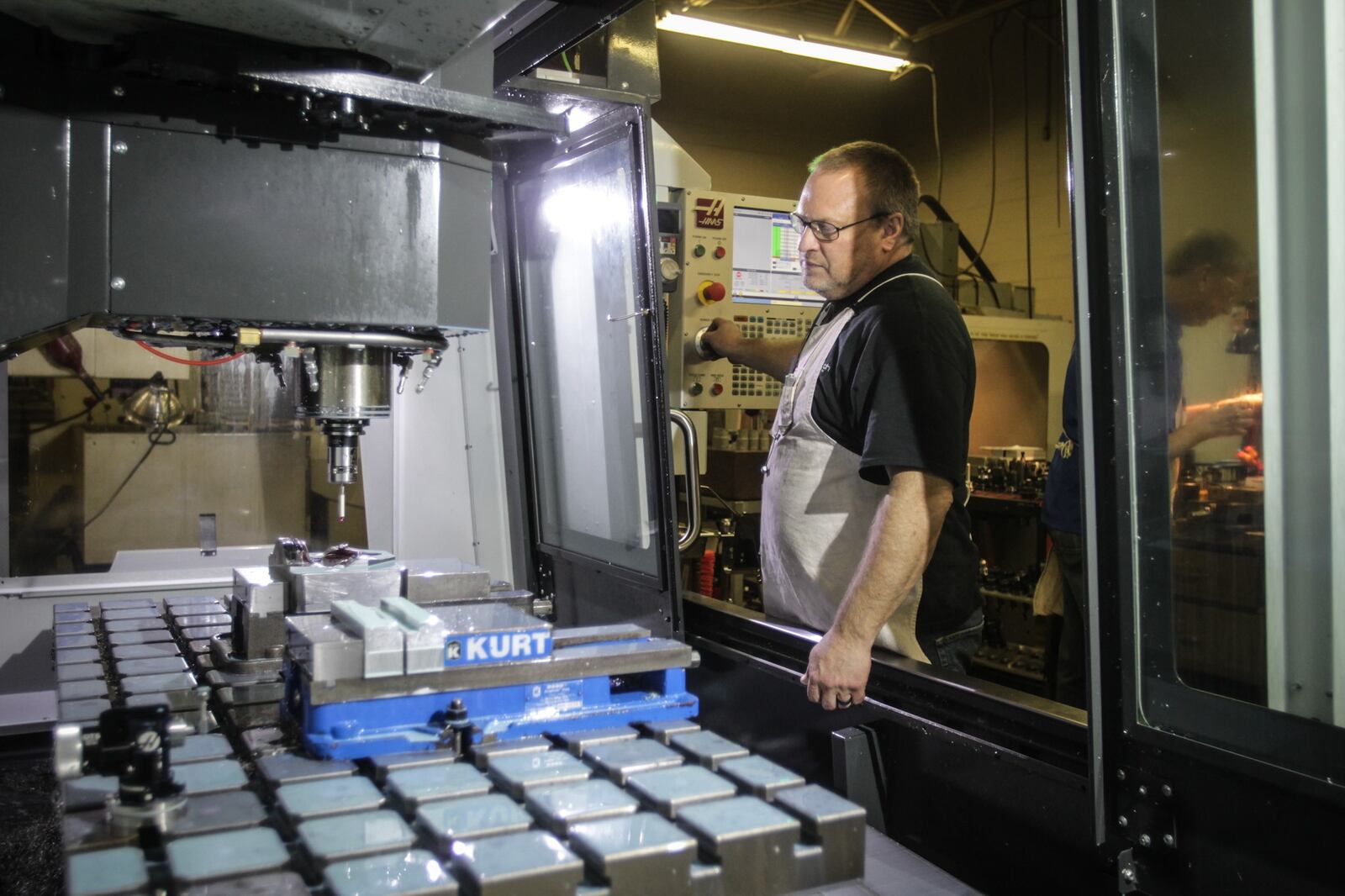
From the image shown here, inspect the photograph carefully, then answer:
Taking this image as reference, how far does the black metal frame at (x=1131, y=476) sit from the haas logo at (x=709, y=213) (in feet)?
5.59

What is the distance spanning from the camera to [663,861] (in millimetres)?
822

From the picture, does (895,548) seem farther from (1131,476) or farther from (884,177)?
(884,177)

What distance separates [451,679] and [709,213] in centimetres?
188

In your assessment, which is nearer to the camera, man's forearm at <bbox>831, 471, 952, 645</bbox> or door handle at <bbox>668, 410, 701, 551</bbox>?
man's forearm at <bbox>831, 471, 952, 645</bbox>

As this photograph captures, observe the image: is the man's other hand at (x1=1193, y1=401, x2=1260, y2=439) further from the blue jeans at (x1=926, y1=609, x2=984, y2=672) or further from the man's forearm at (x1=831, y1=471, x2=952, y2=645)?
the blue jeans at (x1=926, y1=609, x2=984, y2=672)

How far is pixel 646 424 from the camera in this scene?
201cm

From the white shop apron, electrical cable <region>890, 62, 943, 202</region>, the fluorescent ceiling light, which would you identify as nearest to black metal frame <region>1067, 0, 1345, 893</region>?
the white shop apron

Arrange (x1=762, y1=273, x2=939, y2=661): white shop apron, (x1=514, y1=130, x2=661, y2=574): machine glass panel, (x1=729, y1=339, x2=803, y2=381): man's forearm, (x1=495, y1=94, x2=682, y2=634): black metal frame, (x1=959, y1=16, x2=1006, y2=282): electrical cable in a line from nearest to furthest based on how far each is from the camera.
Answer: (x1=762, y1=273, x2=939, y2=661): white shop apron
(x1=495, y1=94, x2=682, y2=634): black metal frame
(x1=514, y1=130, x2=661, y2=574): machine glass panel
(x1=729, y1=339, x2=803, y2=381): man's forearm
(x1=959, y1=16, x2=1006, y2=282): electrical cable

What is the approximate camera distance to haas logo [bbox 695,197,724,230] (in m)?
2.77

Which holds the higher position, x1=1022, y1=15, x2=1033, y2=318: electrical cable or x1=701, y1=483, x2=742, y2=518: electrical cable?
x1=1022, y1=15, x2=1033, y2=318: electrical cable

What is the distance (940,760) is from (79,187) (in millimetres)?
1276

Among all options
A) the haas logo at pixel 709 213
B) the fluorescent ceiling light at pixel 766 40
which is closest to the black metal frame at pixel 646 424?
the haas logo at pixel 709 213

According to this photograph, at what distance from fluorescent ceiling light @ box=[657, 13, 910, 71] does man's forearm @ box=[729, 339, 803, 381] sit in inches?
80.0

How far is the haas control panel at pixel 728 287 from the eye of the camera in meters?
2.74
